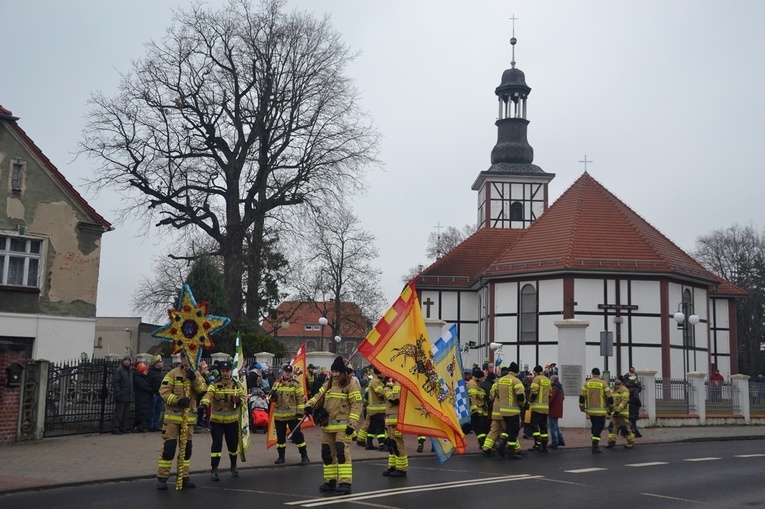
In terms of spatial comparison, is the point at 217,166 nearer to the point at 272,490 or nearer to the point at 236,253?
the point at 236,253

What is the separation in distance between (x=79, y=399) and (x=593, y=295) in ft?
79.7

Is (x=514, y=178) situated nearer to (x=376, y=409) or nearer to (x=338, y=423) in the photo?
(x=376, y=409)

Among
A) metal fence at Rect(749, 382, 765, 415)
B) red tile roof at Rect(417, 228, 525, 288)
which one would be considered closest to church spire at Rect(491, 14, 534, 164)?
red tile roof at Rect(417, 228, 525, 288)

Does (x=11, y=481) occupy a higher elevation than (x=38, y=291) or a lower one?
lower

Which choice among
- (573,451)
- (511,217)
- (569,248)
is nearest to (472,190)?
(511,217)

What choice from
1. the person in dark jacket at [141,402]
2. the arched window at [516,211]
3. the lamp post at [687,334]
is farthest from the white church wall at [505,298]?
the person in dark jacket at [141,402]

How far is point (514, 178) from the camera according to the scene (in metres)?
57.3

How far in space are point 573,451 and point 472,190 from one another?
4693 cm

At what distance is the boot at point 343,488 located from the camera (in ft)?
39.1

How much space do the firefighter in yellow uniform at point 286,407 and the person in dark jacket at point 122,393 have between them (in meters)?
5.66

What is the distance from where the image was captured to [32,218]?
2766 centimetres

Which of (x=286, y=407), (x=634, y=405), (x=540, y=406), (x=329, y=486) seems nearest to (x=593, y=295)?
(x=634, y=405)

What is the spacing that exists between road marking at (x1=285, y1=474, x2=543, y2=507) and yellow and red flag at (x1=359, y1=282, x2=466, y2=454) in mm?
927

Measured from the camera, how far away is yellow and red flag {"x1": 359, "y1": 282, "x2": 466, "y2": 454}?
13289 mm
